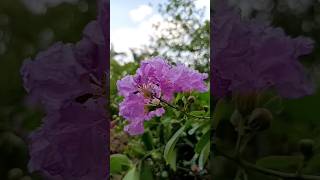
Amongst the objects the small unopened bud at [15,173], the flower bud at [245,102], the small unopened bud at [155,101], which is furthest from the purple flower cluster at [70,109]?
the flower bud at [245,102]

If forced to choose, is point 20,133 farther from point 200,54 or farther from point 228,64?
point 200,54

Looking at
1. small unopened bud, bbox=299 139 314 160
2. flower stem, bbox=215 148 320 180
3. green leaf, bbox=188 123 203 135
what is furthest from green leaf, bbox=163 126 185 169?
small unopened bud, bbox=299 139 314 160

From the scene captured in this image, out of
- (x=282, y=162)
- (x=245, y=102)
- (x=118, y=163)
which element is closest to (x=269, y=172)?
(x=282, y=162)

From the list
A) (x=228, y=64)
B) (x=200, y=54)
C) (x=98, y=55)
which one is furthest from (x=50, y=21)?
(x=200, y=54)

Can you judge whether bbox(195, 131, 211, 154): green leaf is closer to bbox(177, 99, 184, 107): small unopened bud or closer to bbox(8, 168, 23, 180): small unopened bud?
bbox(177, 99, 184, 107): small unopened bud

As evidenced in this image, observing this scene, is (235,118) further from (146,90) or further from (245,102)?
(146,90)
